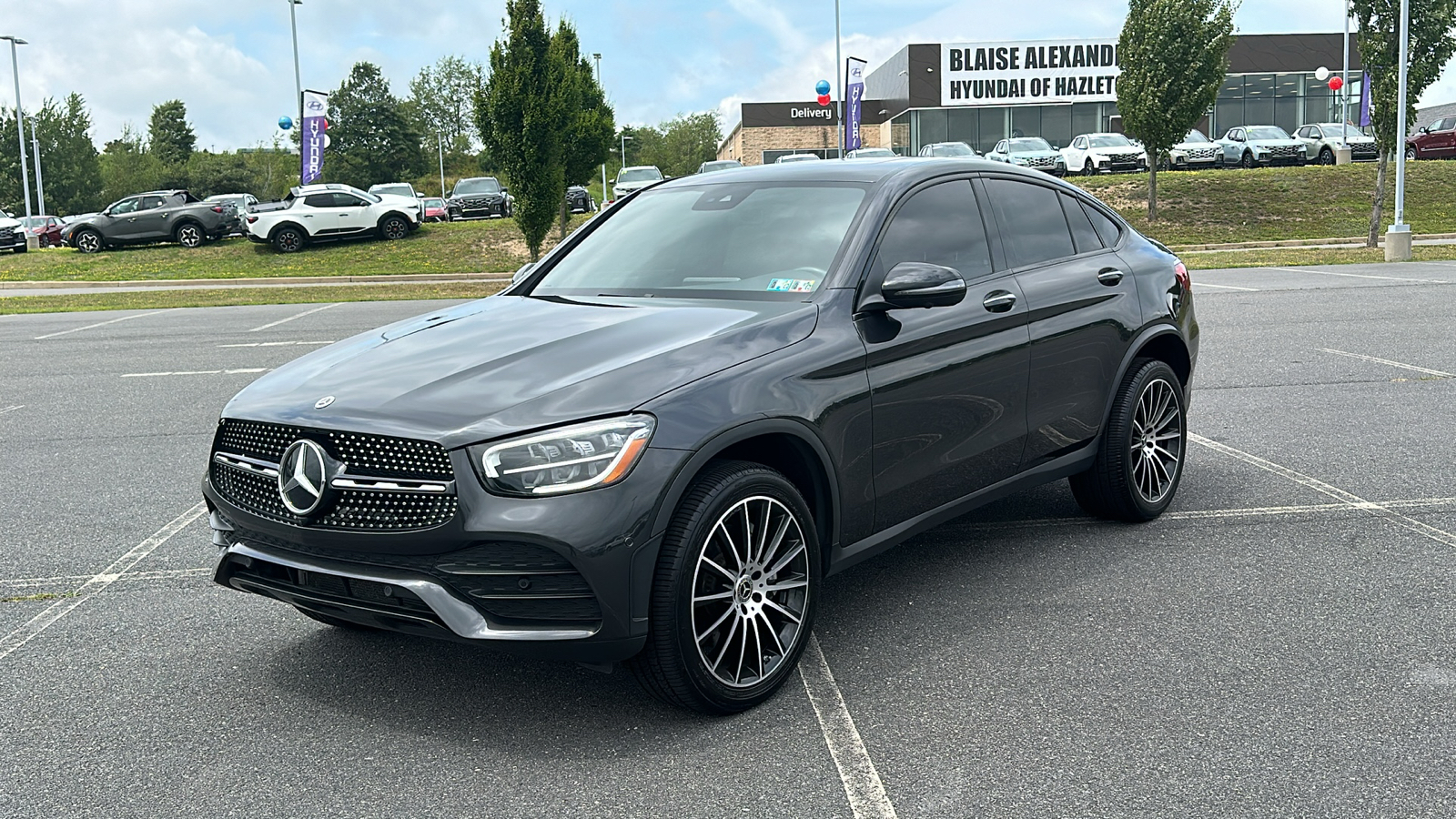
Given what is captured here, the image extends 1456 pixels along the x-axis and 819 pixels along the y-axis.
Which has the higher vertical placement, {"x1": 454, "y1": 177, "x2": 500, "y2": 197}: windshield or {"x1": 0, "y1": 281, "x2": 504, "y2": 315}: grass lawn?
{"x1": 454, "y1": 177, "x2": 500, "y2": 197}: windshield

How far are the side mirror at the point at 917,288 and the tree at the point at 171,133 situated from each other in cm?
11642

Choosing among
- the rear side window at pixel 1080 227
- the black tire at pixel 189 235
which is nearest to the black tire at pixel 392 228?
the black tire at pixel 189 235

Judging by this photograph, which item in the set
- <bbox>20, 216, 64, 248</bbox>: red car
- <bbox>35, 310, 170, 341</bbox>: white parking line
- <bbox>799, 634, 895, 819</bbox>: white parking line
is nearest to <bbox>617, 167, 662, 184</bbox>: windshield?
<bbox>35, 310, 170, 341</bbox>: white parking line

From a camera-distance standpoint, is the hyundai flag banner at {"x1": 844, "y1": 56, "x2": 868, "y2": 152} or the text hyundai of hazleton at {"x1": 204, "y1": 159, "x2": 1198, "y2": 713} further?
the hyundai flag banner at {"x1": 844, "y1": 56, "x2": 868, "y2": 152}

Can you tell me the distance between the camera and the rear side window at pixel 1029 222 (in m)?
5.17

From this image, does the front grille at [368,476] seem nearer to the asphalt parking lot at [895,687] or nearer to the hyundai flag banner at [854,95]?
the asphalt parking lot at [895,687]

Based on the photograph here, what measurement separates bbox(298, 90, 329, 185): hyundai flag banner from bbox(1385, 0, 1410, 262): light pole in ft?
92.9

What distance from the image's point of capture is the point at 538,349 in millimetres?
3904

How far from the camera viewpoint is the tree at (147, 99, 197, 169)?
109875mm

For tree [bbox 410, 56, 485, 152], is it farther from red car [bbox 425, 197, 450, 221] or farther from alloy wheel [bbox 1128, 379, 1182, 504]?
alloy wheel [bbox 1128, 379, 1182, 504]

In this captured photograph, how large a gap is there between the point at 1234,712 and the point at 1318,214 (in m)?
33.1

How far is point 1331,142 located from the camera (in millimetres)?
41531

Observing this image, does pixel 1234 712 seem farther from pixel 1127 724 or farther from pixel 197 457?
pixel 197 457

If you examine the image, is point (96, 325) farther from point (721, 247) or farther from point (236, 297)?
point (721, 247)
